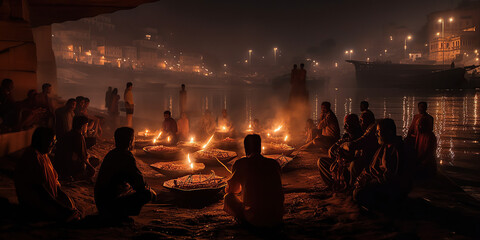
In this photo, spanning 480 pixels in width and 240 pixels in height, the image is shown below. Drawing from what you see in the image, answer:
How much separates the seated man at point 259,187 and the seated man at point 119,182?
146cm

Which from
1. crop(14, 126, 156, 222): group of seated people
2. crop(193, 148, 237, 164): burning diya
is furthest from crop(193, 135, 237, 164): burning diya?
crop(14, 126, 156, 222): group of seated people

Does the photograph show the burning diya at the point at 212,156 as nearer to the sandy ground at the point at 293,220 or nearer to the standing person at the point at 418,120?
the sandy ground at the point at 293,220

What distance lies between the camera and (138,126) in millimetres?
20156

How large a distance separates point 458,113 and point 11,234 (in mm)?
35108

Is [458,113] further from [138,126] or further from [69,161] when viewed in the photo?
[69,161]

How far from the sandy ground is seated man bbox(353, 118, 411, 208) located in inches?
8.1

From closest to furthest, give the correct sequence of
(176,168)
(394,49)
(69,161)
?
(69,161) < (176,168) < (394,49)

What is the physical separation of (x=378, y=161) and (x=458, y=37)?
308 feet

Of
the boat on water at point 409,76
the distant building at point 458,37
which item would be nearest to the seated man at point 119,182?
the boat on water at point 409,76

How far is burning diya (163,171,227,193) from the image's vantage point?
18.8 feet

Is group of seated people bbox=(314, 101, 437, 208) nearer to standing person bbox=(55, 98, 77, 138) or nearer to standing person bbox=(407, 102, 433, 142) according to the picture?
standing person bbox=(407, 102, 433, 142)

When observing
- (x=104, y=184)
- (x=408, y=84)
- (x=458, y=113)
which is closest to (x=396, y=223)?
(x=104, y=184)

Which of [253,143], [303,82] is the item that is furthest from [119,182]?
[303,82]

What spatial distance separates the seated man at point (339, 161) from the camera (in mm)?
6073
